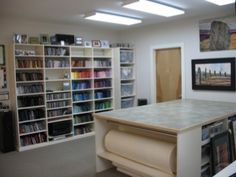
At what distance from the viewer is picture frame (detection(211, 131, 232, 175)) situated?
309 centimetres

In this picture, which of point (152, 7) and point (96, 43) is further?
point (96, 43)

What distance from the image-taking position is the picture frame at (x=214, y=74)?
4621 mm

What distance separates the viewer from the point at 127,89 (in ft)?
21.1

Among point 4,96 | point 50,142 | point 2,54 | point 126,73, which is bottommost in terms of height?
point 50,142

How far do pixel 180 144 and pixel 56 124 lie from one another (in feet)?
11.0

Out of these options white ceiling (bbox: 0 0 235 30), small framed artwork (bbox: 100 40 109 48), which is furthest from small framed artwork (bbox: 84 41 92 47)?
white ceiling (bbox: 0 0 235 30)

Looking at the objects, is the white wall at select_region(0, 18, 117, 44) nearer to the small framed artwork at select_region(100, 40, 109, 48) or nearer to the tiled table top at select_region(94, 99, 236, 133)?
the small framed artwork at select_region(100, 40, 109, 48)

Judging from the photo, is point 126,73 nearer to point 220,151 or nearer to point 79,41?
point 79,41

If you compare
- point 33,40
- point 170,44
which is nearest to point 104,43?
point 170,44

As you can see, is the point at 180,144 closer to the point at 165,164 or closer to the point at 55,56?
the point at 165,164

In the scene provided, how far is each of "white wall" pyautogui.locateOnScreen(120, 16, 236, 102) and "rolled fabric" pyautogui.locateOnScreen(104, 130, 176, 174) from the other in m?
2.44

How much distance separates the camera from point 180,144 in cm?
258

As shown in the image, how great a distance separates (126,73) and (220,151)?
Answer: 3.57m

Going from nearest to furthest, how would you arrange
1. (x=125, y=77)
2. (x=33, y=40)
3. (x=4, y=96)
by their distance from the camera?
(x=4, y=96)
(x=33, y=40)
(x=125, y=77)
